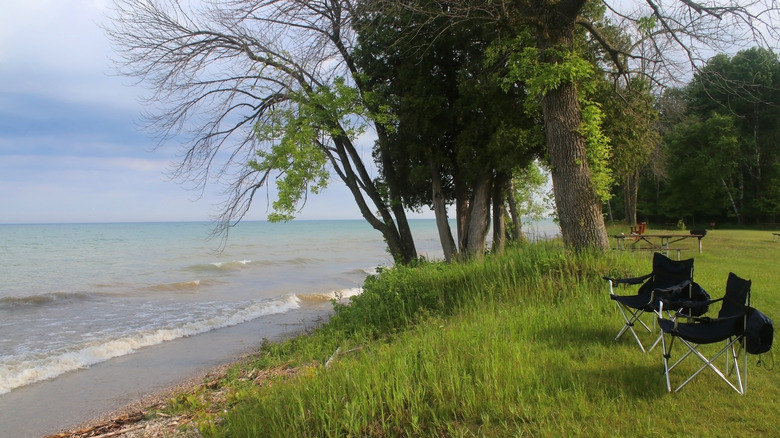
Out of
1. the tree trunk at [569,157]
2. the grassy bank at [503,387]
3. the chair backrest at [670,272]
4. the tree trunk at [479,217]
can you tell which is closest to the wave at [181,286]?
the tree trunk at [479,217]

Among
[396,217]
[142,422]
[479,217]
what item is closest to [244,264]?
[396,217]

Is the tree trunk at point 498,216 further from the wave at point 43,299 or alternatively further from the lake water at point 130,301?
the wave at point 43,299

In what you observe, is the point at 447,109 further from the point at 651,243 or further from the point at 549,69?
the point at 651,243

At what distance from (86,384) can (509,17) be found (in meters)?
9.78

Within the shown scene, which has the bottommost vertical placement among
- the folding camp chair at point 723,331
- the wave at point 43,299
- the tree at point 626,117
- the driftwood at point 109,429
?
the driftwood at point 109,429

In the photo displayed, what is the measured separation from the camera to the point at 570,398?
3568 mm

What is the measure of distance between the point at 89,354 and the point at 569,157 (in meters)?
9.66

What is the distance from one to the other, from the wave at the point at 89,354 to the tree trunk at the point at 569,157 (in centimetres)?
850

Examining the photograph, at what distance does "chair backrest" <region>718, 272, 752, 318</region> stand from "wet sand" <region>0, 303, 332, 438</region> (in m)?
7.18

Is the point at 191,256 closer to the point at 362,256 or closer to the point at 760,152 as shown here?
the point at 362,256

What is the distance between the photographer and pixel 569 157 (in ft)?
26.5

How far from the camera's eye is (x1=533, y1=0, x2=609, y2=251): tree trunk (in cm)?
794

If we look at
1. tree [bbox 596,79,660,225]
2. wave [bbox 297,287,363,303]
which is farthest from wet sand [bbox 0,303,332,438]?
tree [bbox 596,79,660,225]

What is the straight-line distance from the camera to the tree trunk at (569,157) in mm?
7941
